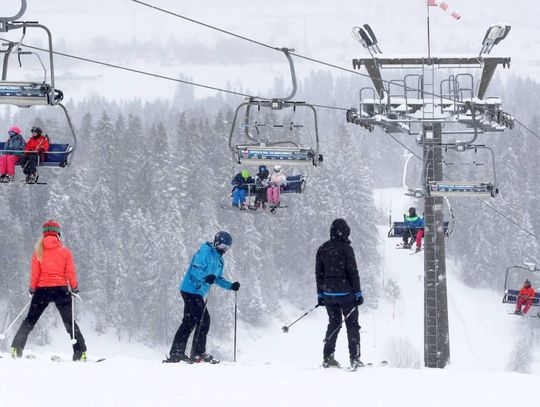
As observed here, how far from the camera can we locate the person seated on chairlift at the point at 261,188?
23234 millimetres

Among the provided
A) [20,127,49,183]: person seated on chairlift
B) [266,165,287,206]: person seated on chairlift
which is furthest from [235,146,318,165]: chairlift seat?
[266,165,287,206]: person seated on chairlift

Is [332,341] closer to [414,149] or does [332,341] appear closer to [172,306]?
[172,306]

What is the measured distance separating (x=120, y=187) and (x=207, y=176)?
7805 mm

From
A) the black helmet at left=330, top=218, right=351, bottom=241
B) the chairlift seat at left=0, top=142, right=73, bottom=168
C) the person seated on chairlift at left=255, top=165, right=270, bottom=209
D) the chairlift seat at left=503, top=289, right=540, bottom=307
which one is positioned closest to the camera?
the black helmet at left=330, top=218, right=351, bottom=241

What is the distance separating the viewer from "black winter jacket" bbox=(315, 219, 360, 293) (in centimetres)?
1127

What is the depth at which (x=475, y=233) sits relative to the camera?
9562 cm

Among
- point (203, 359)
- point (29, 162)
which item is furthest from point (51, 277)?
point (29, 162)

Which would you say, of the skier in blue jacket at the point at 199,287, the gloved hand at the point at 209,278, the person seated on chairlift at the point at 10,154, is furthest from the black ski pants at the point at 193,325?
the person seated on chairlift at the point at 10,154

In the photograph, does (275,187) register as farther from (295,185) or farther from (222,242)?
(222,242)

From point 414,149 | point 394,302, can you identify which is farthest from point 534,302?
point 414,149

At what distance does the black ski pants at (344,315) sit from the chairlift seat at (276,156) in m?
5.19

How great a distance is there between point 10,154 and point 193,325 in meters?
6.91

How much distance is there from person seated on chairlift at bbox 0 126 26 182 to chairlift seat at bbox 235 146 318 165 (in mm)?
3733

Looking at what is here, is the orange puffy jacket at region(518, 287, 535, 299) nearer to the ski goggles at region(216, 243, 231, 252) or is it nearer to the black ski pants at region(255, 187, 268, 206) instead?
the black ski pants at region(255, 187, 268, 206)
